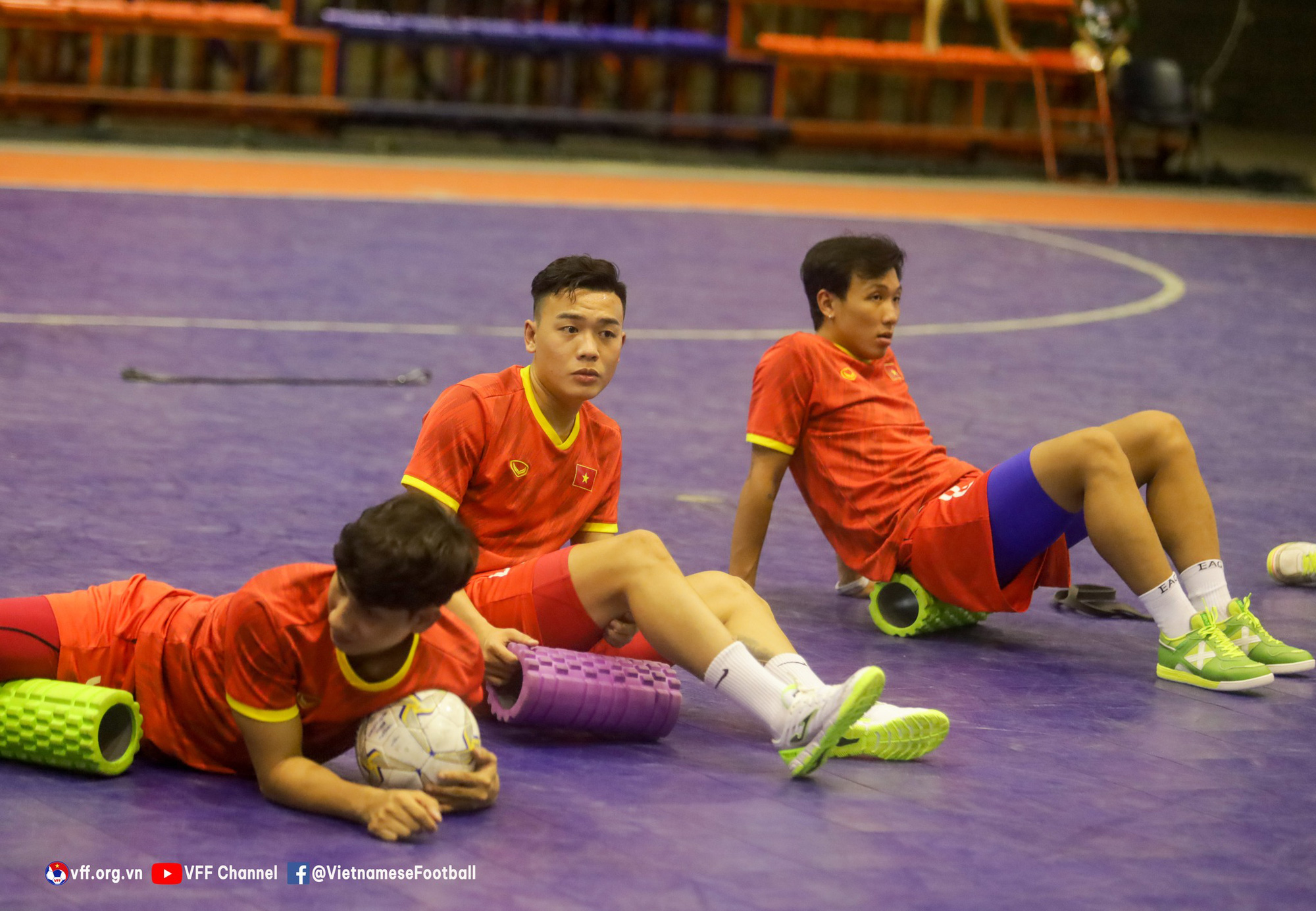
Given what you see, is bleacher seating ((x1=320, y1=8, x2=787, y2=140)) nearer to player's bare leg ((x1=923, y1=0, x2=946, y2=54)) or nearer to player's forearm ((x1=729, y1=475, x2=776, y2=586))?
player's bare leg ((x1=923, y1=0, x2=946, y2=54))

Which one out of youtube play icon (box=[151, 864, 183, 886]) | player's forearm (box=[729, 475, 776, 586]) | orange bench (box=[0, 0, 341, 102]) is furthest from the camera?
orange bench (box=[0, 0, 341, 102])

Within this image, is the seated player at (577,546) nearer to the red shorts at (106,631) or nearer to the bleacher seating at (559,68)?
the red shorts at (106,631)

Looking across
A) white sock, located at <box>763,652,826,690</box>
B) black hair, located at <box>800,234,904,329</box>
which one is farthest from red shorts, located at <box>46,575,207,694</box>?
black hair, located at <box>800,234,904,329</box>

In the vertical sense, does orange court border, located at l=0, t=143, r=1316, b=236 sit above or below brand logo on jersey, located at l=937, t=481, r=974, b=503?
above

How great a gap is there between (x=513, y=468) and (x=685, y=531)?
1649 millimetres

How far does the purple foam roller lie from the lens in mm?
3691

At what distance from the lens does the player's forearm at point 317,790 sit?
320cm

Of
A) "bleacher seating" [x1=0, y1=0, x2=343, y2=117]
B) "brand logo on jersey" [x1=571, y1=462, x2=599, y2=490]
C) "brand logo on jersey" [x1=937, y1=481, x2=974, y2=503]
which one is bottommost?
"brand logo on jersey" [x1=937, y1=481, x2=974, y2=503]

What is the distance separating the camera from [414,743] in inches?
130

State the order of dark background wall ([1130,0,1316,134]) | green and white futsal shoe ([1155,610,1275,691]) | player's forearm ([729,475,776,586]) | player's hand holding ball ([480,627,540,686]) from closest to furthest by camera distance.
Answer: player's hand holding ball ([480,627,540,686]), green and white futsal shoe ([1155,610,1275,691]), player's forearm ([729,475,776,586]), dark background wall ([1130,0,1316,134])

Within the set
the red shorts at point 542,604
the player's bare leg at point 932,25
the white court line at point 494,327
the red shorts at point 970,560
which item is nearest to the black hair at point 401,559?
the red shorts at point 542,604

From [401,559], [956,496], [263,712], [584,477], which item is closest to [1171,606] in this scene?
[956,496]

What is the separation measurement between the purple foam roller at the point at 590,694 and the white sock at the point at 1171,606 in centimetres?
138

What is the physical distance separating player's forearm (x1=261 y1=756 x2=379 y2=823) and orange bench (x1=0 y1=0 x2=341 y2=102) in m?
14.1
